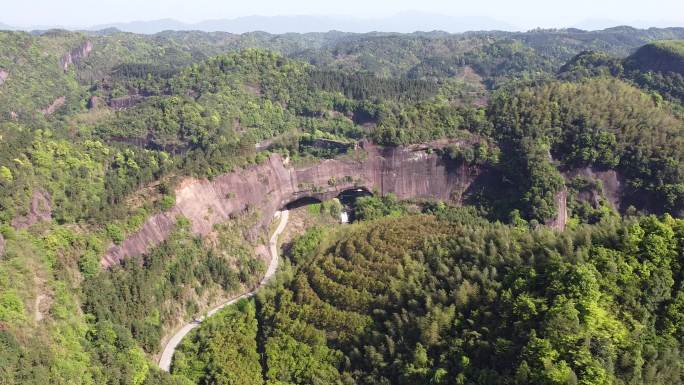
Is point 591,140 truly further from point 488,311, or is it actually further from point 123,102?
point 123,102

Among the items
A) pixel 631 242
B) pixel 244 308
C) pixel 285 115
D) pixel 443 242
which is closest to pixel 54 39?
pixel 285 115

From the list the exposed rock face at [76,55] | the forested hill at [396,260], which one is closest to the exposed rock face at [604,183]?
the forested hill at [396,260]

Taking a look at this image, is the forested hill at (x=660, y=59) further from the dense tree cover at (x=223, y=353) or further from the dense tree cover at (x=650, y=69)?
the dense tree cover at (x=223, y=353)

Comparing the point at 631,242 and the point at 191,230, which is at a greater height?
the point at 631,242

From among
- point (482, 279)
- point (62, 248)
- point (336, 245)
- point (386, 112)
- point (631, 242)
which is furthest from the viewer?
point (386, 112)

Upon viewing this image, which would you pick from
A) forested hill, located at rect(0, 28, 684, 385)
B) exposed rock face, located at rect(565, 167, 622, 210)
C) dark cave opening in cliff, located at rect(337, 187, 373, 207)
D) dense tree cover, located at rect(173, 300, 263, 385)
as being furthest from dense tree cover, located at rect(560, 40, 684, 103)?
dense tree cover, located at rect(173, 300, 263, 385)

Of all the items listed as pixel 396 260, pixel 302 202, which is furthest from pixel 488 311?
pixel 302 202

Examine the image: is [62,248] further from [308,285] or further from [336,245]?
[336,245]
